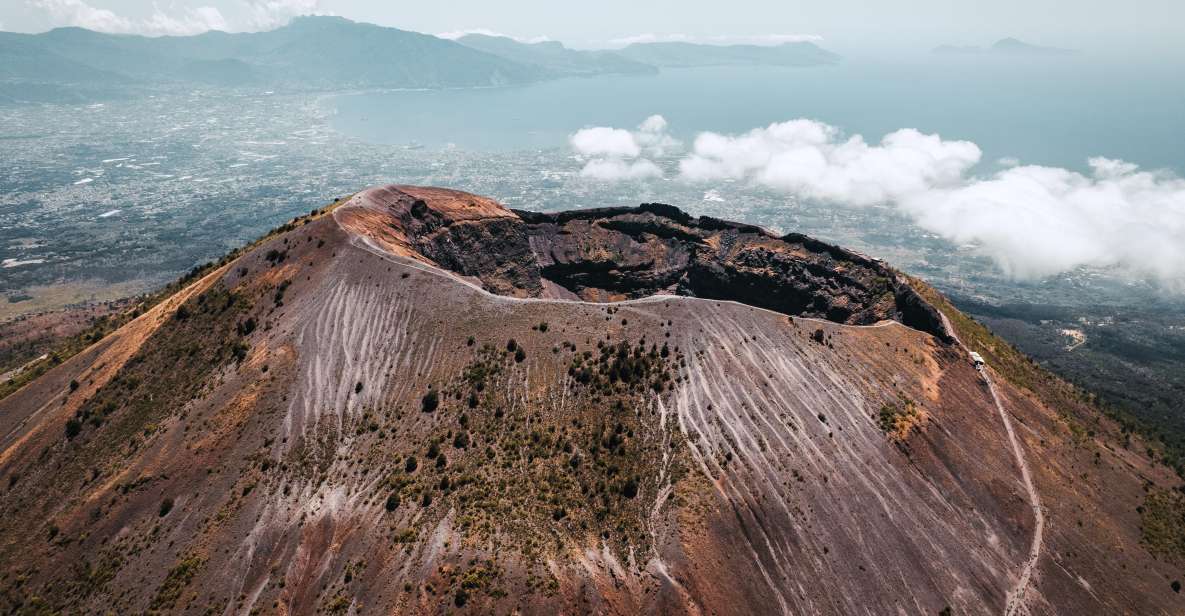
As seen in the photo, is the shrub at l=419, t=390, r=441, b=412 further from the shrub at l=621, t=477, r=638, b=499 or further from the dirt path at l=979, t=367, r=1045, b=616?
the dirt path at l=979, t=367, r=1045, b=616

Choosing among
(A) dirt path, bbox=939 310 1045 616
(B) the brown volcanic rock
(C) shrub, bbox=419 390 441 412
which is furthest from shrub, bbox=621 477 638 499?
(A) dirt path, bbox=939 310 1045 616

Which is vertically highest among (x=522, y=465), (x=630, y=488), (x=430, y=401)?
(x=430, y=401)

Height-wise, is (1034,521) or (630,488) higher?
(630,488)

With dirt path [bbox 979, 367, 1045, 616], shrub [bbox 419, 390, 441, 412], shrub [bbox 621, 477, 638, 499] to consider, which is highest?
shrub [bbox 419, 390, 441, 412]

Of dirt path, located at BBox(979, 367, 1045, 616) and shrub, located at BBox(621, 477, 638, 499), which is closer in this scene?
shrub, located at BBox(621, 477, 638, 499)

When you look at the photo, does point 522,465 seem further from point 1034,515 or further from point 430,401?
point 1034,515

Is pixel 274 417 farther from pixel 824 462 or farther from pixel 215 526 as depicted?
pixel 824 462

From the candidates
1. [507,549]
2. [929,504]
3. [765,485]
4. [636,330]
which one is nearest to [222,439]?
[507,549]

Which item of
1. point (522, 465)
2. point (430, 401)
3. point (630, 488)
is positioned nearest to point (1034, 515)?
point (630, 488)
